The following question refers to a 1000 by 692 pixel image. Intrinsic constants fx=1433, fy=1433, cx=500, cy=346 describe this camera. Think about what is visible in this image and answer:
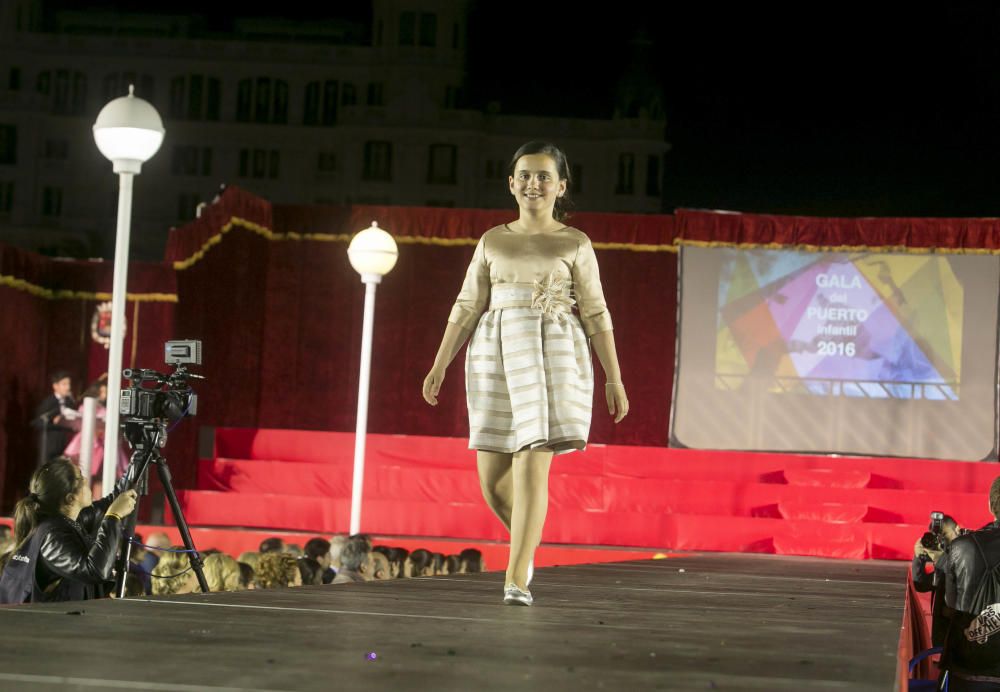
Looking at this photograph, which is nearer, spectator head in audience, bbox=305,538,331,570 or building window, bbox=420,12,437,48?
spectator head in audience, bbox=305,538,331,570

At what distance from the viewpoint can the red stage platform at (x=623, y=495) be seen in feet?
29.2

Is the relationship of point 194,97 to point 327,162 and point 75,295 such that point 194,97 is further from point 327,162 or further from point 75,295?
point 75,295

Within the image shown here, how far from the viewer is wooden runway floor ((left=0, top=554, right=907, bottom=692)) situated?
171 centimetres

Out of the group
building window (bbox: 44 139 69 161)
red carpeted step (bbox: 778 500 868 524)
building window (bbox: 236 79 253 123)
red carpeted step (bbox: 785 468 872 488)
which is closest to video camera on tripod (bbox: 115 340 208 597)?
red carpeted step (bbox: 778 500 868 524)

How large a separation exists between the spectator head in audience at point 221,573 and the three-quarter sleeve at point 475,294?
181cm

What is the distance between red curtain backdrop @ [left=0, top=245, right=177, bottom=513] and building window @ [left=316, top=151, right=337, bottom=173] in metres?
24.8

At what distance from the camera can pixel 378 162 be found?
34.5 metres

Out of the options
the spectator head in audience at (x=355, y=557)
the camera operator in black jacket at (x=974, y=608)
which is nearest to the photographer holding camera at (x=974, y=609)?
the camera operator in black jacket at (x=974, y=608)

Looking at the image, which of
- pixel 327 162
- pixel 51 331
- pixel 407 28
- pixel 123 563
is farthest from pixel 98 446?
pixel 407 28

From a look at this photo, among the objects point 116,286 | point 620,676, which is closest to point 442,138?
point 116,286

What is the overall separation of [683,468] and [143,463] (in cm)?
597

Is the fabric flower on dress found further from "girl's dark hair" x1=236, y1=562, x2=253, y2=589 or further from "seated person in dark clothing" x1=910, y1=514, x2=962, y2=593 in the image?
"seated person in dark clothing" x1=910, y1=514, x2=962, y2=593

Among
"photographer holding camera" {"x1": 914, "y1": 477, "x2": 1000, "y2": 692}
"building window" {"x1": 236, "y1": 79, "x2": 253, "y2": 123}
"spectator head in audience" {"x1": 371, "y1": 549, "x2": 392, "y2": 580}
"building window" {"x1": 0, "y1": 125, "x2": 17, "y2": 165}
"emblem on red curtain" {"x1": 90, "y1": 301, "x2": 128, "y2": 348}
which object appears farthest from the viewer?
"building window" {"x1": 236, "y1": 79, "x2": 253, "y2": 123}

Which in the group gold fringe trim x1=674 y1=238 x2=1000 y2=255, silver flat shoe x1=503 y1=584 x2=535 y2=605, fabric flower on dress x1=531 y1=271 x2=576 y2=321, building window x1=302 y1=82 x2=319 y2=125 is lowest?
silver flat shoe x1=503 y1=584 x2=535 y2=605
